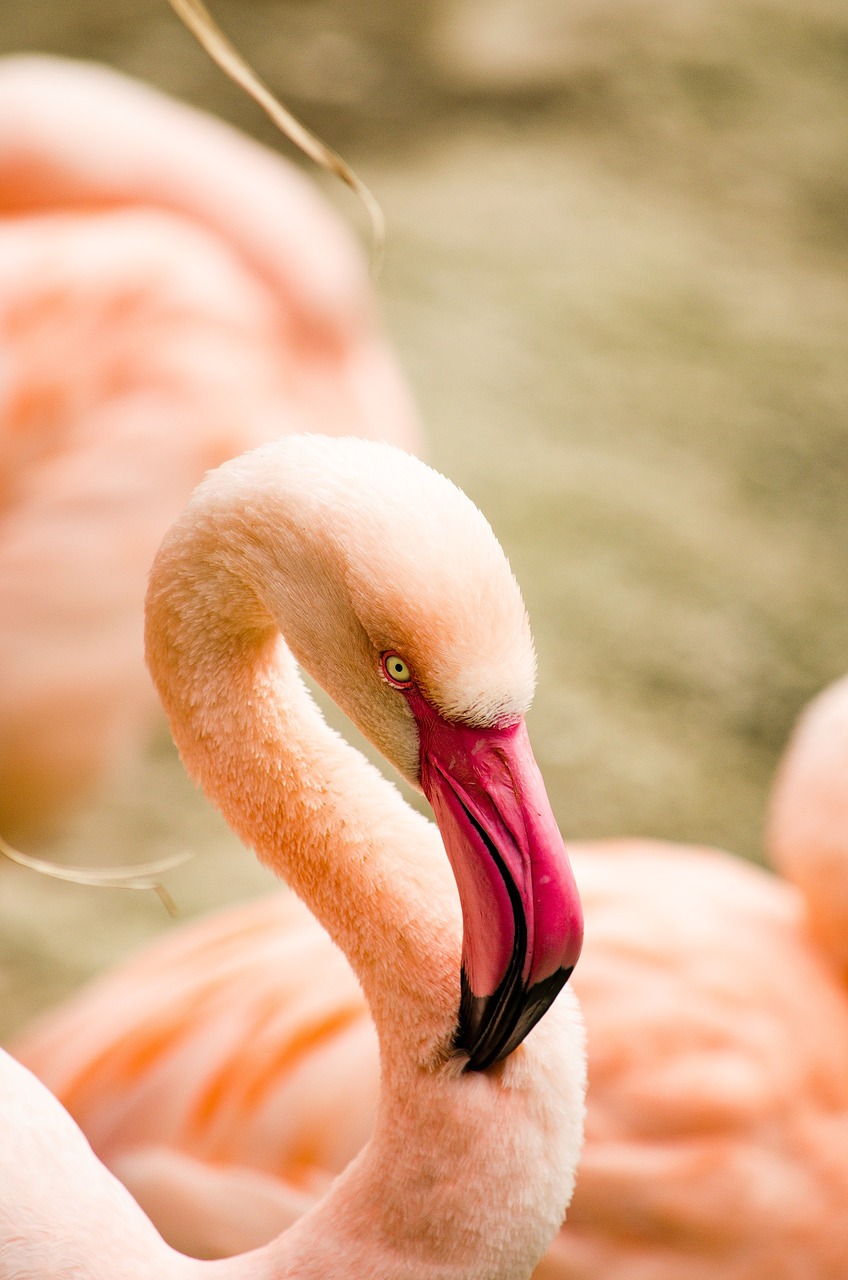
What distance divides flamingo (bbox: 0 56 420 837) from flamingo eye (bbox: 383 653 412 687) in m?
1.54

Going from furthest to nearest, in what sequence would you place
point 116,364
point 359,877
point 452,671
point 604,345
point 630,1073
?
point 604,345
point 116,364
point 630,1073
point 359,877
point 452,671

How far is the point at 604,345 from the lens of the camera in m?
3.90

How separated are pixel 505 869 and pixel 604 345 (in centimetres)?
313

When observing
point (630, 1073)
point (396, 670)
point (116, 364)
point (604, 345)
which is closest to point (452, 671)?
point (396, 670)

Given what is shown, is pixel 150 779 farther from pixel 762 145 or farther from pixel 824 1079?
pixel 762 145

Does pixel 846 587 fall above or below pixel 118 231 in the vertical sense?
below

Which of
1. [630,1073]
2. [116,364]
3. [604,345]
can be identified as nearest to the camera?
[630,1073]

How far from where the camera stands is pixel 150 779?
302cm

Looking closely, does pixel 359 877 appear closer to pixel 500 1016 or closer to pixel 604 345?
pixel 500 1016

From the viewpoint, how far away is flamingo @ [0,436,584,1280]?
96 cm

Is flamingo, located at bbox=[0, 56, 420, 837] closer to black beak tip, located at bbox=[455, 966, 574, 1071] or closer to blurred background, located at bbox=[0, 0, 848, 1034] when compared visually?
blurred background, located at bbox=[0, 0, 848, 1034]

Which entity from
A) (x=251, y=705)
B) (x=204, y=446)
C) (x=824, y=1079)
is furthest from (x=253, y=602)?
(x=204, y=446)

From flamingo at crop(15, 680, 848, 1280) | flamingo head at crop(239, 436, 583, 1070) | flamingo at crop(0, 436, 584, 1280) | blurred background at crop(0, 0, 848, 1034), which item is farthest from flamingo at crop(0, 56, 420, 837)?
flamingo head at crop(239, 436, 583, 1070)

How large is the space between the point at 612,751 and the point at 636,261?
1.85 m
